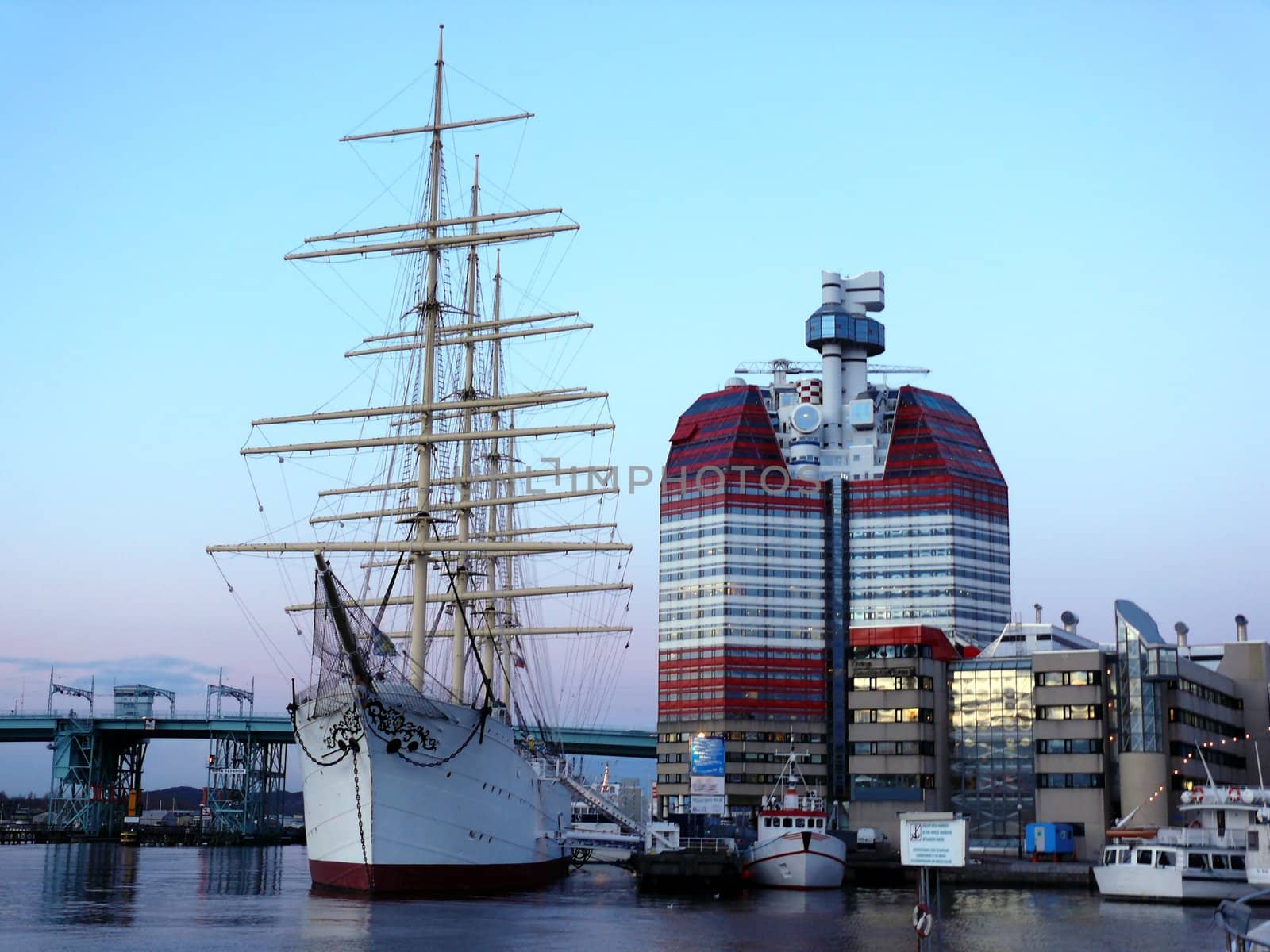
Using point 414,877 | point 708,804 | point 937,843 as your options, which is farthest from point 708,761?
point 937,843

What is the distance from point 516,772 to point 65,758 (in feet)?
439

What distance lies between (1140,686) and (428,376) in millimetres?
Result: 65392

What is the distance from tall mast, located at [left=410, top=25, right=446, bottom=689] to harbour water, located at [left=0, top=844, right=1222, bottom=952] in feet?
55.1

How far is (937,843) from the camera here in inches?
1512

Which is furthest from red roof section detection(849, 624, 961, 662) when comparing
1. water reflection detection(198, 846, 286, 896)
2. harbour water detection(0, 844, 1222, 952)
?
water reflection detection(198, 846, 286, 896)

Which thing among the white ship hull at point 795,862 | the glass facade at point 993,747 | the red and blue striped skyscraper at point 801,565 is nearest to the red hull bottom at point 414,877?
the white ship hull at point 795,862

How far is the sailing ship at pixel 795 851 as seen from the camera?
9419 cm

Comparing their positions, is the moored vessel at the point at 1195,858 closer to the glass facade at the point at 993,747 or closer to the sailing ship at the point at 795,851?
the sailing ship at the point at 795,851

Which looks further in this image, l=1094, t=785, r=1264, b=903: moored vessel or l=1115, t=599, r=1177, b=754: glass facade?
l=1115, t=599, r=1177, b=754: glass facade

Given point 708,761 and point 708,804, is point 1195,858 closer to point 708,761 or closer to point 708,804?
point 708,804

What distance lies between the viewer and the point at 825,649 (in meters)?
184

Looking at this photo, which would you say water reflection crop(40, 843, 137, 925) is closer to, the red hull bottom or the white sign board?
the red hull bottom

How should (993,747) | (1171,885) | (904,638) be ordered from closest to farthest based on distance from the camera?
(1171,885), (993,747), (904,638)

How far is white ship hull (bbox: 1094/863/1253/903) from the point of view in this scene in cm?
8475
